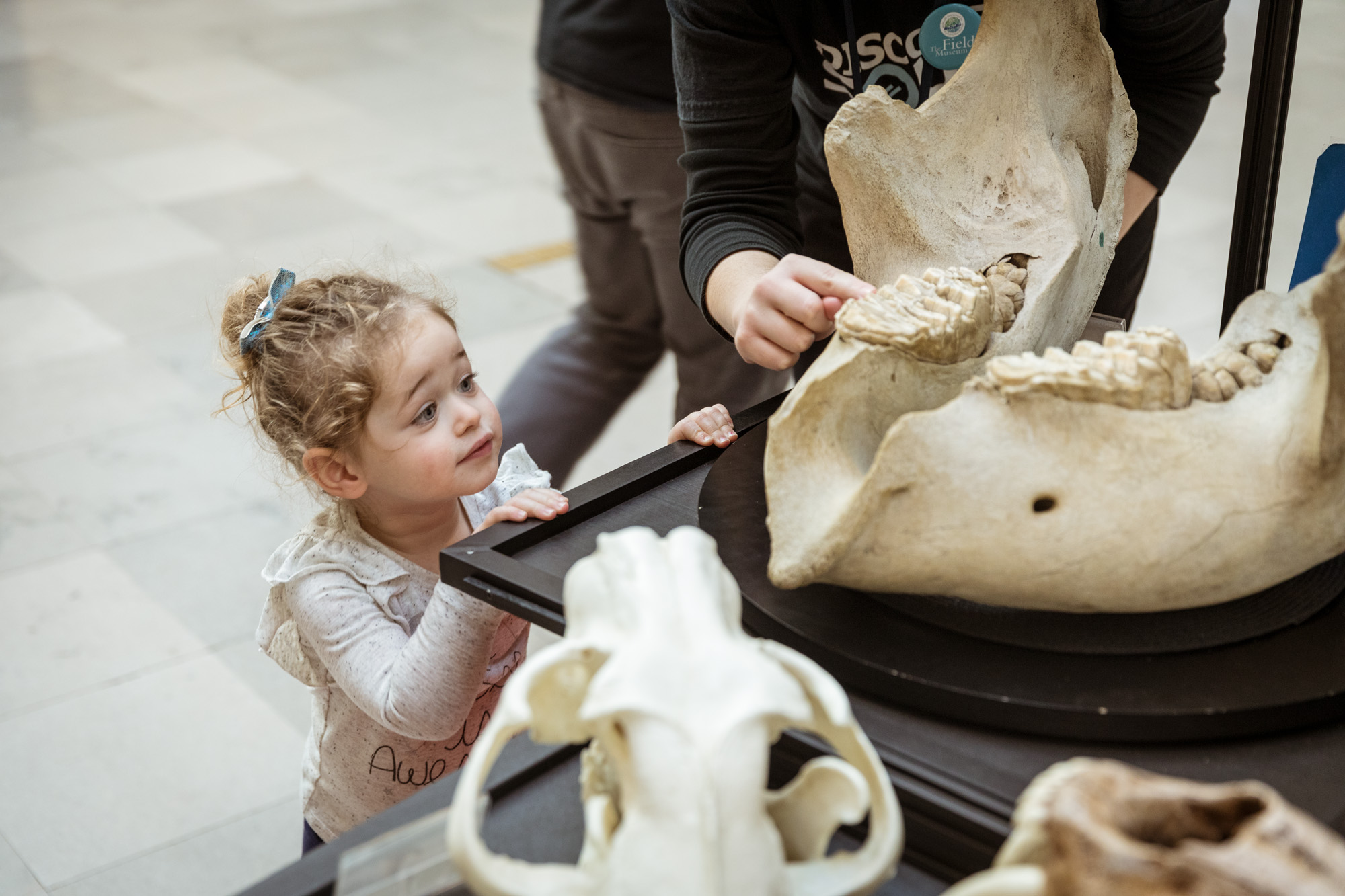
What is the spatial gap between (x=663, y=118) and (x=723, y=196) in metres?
0.79

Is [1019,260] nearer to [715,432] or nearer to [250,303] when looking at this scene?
[715,432]

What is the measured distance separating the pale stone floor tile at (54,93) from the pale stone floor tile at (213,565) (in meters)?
3.11

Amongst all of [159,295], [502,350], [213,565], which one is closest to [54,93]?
[159,295]

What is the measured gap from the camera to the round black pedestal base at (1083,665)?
1.02m

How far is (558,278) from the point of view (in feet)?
13.7

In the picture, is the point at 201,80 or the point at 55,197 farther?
the point at 201,80

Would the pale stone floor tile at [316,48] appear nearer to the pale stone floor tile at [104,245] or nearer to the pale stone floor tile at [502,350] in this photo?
the pale stone floor tile at [104,245]

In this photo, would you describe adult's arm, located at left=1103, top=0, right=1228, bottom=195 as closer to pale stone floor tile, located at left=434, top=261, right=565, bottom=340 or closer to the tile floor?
the tile floor

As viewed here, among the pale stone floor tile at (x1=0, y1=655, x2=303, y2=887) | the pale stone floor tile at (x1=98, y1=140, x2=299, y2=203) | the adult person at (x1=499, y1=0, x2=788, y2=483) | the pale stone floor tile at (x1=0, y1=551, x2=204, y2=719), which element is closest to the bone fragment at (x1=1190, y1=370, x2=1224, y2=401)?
the adult person at (x1=499, y1=0, x2=788, y2=483)

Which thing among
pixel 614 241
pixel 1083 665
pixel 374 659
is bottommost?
pixel 614 241

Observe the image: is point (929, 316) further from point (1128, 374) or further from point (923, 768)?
point (923, 768)

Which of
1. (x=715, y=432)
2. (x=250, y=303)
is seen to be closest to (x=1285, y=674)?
(x=715, y=432)

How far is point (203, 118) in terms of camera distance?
5.38 meters

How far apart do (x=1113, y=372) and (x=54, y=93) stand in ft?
18.5
